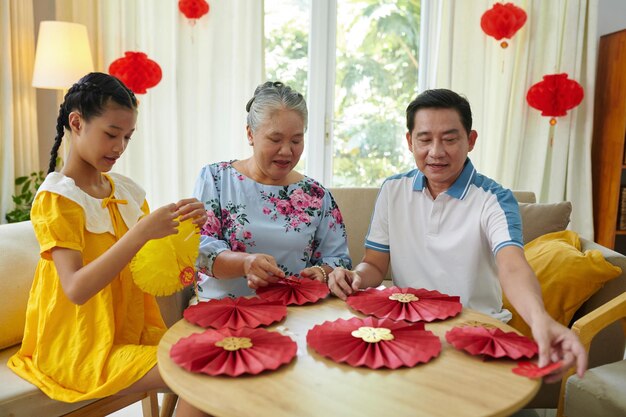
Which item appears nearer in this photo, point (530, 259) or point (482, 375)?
point (482, 375)

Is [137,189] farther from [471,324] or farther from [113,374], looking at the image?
[471,324]

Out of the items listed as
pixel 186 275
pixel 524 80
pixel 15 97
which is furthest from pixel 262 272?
pixel 524 80

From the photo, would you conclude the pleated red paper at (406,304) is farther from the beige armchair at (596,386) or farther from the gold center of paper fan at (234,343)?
the beige armchair at (596,386)

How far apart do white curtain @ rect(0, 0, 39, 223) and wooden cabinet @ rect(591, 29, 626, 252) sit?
3706mm

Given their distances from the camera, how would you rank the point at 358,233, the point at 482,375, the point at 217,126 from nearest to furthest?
the point at 482,375
the point at 358,233
the point at 217,126

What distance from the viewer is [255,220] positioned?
193 centimetres

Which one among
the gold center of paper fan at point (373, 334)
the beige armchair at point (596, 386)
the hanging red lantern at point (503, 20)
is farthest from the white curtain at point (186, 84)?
the gold center of paper fan at point (373, 334)

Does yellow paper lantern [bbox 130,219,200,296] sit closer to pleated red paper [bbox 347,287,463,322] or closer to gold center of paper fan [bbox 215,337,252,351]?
gold center of paper fan [bbox 215,337,252,351]

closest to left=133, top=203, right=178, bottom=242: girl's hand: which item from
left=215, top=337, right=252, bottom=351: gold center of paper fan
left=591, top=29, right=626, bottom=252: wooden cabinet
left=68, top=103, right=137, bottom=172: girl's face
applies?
left=68, top=103, right=137, bottom=172: girl's face

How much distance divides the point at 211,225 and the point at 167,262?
0.45 m

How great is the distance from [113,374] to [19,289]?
1.87 ft

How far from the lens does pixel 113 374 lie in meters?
1.52

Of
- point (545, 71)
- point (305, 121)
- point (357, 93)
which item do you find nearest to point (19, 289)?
point (305, 121)

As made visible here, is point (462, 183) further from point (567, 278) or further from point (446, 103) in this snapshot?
point (567, 278)
